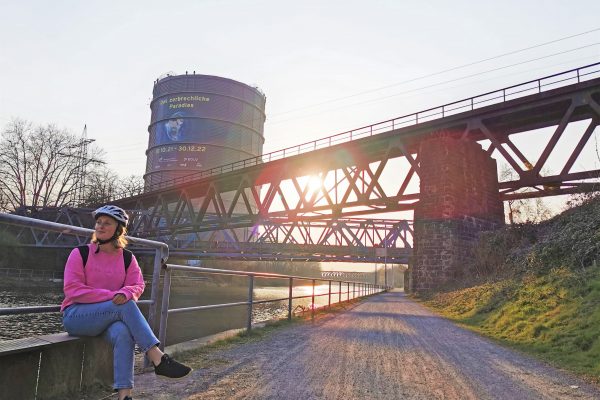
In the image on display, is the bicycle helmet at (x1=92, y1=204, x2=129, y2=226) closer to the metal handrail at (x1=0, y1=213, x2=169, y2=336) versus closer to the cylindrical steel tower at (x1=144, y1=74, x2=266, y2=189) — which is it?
the metal handrail at (x1=0, y1=213, x2=169, y2=336)

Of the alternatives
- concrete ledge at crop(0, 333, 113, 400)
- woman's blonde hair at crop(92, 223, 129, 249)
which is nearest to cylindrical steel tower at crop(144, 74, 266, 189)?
concrete ledge at crop(0, 333, 113, 400)

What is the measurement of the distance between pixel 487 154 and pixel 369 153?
21.1 ft

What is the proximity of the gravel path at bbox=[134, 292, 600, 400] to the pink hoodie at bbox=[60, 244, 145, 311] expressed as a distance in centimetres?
104

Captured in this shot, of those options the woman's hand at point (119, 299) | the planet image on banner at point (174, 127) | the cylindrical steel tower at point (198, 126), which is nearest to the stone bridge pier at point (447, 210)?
the woman's hand at point (119, 299)

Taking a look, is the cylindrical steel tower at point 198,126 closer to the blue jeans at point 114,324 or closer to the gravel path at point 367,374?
the gravel path at point 367,374

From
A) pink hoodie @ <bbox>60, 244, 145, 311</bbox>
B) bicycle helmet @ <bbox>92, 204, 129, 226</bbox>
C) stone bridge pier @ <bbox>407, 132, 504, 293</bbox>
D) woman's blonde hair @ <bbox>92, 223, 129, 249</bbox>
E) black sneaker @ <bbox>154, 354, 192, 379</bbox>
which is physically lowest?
black sneaker @ <bbox>154, 354, 192, 379</bbox>

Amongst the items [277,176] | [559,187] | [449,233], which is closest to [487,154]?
[559,187]

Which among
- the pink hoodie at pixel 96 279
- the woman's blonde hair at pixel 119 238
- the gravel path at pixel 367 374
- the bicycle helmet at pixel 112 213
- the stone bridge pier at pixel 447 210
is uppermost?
the stone bridge pier at pixel 447 210

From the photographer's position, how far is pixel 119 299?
135 inches

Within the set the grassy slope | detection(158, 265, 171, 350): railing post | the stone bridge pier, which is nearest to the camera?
detection(158, 265, 171, 350): railing post

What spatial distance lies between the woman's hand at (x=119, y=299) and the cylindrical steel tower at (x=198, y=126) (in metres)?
57.3

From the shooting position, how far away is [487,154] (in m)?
23.0

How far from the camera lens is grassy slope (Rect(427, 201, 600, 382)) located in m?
6.51

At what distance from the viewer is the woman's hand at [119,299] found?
343 centimetres
